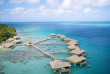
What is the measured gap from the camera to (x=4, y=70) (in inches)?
395

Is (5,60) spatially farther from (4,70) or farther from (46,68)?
(46,68)

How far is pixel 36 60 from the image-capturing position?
1241cm

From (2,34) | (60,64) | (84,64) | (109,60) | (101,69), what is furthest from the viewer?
(2,34)

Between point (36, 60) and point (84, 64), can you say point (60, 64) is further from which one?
point (36, 60)

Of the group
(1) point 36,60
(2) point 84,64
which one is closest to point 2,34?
(1) point 36,60

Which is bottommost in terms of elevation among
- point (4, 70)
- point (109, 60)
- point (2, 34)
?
point (4, 70)

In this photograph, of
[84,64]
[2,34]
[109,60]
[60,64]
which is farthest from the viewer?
[2,34]

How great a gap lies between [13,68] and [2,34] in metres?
16.0

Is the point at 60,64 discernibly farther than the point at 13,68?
No

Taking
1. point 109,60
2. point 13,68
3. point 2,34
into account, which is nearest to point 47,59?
point 13,68

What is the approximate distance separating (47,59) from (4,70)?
531 centimetres

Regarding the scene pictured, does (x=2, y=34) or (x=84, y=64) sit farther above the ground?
(x=2, y=34)

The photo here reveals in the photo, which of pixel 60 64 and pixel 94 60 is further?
pixel 94 60

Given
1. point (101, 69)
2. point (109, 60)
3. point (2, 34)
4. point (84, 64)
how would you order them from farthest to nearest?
point (2, 34) → point (109, 60) → point (84, 64) → point (101, 69)
